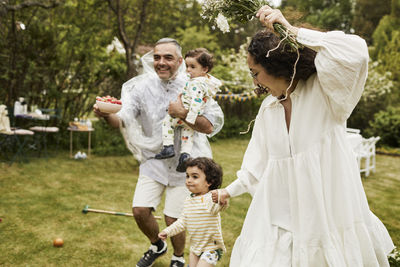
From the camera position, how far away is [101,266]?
12.8 ft

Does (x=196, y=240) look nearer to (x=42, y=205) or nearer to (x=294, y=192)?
(x=294, y=192)

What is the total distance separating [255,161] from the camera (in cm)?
212

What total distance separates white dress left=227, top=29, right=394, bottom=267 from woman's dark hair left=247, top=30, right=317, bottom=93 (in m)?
0.07

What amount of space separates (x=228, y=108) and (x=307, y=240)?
11336mm

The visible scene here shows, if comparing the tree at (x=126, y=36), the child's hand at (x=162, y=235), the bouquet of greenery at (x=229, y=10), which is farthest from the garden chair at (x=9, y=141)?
the bouquet of greenery at (x=229, y=10)

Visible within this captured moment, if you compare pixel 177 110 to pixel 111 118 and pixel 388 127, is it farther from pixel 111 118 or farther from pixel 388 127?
pixel 388 127

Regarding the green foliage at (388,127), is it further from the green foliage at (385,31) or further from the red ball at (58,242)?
the red ball at (58,242)

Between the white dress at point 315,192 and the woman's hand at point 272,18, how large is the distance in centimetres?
6

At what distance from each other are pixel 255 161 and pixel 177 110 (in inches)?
52.2

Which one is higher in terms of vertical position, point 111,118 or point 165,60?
point 165,60

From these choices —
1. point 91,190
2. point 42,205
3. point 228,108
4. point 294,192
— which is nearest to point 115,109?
point 294,192

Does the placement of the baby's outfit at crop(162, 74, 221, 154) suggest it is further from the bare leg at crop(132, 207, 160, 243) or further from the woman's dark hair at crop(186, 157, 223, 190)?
the bare leg at crop(132, 207, 160, 243)

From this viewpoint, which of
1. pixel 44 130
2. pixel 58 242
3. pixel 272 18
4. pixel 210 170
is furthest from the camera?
pixel 44 130

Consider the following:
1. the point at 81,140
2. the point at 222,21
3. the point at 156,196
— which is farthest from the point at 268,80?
the point at 81,140
